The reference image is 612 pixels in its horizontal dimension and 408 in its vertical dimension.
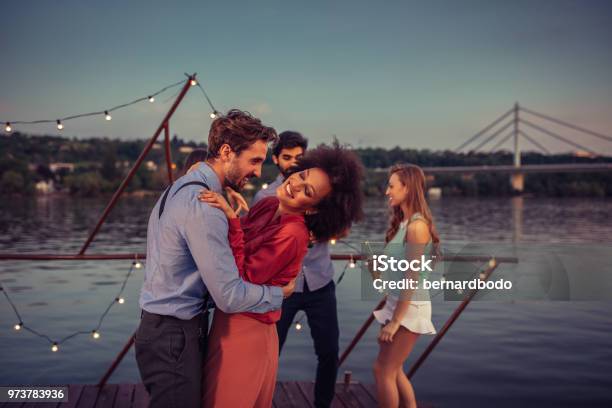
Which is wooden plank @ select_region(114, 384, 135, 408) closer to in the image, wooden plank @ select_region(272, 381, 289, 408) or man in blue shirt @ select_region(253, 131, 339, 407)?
wooden plank @ select_region(272, 381, 289, 408)

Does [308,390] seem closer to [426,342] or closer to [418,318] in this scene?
[418,318]

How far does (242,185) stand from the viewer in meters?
1.96

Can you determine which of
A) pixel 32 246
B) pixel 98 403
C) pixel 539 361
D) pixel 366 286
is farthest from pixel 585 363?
pixel 32 246

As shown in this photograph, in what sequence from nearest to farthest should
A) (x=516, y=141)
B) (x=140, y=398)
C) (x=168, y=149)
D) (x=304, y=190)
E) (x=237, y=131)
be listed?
1. (x=237, y=131)
2. (x=304, y=190)
3. (x=140, y=398)
4. (x=168, y=149)
5. (x=516, y=141)

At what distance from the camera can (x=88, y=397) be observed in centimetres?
378

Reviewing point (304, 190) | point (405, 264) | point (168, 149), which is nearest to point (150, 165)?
point (168, 149)

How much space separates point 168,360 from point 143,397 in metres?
2.21

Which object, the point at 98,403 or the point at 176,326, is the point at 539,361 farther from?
the point at 176,326

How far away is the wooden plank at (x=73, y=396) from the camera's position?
11.9 ft

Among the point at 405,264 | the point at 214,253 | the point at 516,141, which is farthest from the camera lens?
the point at 516,141

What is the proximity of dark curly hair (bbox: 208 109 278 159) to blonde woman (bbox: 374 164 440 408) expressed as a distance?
1.27m

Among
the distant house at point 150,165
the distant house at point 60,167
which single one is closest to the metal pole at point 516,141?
the distant house at point 150,165

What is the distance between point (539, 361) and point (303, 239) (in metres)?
10.8

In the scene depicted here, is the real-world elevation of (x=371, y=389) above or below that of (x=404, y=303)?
below
